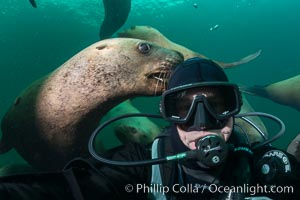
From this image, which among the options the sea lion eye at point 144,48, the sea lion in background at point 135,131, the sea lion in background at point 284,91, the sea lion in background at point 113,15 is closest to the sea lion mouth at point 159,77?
the sea lion eye at point 144,48

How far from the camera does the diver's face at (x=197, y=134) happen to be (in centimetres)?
192

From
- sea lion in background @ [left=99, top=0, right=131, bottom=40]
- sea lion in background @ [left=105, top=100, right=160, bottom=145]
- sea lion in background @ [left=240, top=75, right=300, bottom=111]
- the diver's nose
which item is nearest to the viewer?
the diver's nose

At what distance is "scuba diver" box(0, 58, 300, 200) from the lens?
70.3 inches

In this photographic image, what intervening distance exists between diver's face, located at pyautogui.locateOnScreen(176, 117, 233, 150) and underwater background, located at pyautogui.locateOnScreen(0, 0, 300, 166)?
12.0m

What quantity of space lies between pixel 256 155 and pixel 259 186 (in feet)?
0.93

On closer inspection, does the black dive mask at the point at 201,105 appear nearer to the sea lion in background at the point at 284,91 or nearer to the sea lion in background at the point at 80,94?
the sea lion in background at the point at 80,94

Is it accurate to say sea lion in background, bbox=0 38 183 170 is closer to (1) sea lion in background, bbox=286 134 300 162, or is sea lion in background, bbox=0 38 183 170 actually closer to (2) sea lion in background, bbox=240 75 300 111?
(1) sea lion in background, bbox=286 134 300 162

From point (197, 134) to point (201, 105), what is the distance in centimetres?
18

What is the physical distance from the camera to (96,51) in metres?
4.09

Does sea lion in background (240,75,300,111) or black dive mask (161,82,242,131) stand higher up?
black dive mask (161,82,242,131)

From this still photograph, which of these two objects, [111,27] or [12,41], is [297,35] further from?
[111,27]

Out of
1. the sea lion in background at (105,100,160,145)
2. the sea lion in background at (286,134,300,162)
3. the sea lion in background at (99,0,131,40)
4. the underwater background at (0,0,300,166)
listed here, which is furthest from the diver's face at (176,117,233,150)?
the underwater background at (0,0,300,166)

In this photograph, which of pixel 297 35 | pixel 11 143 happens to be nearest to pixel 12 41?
pixel 11 143

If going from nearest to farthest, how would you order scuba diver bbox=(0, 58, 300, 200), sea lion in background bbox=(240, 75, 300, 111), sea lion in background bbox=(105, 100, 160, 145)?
scuba diver bbox=(0, 58, 300, 200)
sea lion in background bbox=(105, 100, 160, 145)
sea lion in background bbox=(240, 75, 300, 111)
